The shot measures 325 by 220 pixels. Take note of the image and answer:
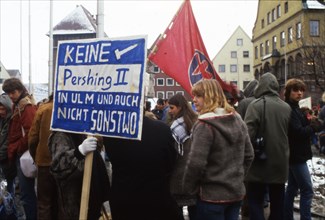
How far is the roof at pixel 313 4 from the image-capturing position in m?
43.6

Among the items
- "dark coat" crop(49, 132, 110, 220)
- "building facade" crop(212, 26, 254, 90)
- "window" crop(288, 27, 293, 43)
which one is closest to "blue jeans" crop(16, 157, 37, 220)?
"dark coat" crop(49, 132, 110, 220)

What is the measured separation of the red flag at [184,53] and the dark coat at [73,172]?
A: 1548 mm

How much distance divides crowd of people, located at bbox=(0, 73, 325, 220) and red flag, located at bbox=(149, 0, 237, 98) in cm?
50

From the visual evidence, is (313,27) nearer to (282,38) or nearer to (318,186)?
(282,38)

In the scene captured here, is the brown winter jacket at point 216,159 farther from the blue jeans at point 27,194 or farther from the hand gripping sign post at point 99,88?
the blue jeans at point 27,194

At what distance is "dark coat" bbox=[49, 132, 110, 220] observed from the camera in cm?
417

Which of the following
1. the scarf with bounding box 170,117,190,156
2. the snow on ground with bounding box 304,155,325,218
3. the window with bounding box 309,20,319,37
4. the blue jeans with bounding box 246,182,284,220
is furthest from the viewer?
the window with bounding box 309,20,319,37

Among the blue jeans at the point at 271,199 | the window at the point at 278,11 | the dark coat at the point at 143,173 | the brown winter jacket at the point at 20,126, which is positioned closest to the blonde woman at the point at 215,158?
the dark coat at the point at 143,173

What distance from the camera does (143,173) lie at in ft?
11.1

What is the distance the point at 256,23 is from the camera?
201ft

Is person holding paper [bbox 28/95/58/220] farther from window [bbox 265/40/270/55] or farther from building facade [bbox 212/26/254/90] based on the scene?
building facade [bbox 212/26/254/90]

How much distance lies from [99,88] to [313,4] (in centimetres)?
4494

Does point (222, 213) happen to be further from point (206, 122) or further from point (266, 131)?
point (266, 131)

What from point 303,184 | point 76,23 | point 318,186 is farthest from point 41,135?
point 76,23
